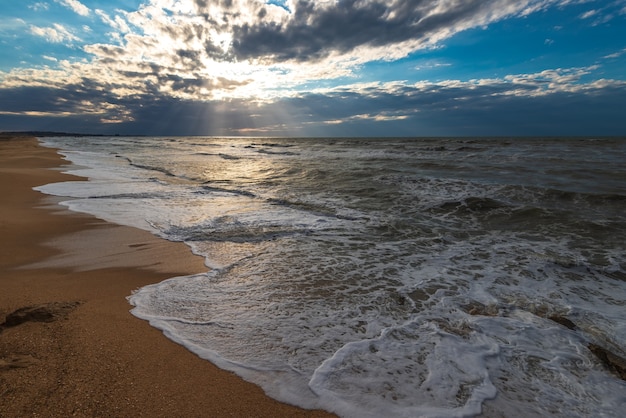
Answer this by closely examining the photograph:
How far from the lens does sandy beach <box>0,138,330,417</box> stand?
227 centimetres

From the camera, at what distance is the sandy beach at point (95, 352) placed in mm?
2268

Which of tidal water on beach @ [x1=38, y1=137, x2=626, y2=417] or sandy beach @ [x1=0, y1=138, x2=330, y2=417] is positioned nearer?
sandy beach @ [x1=0, y1=138, x2=330, y2=417]

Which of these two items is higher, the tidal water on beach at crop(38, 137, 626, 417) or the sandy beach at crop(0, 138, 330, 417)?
the sandy beach at crop(0, 138, 330, 417)

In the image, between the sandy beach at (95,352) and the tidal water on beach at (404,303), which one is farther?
the tidal water on beach at (404,303)

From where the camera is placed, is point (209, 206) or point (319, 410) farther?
point (209, 206)

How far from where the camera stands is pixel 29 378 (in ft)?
7.87

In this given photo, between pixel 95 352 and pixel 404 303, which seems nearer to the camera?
pixel 95 352

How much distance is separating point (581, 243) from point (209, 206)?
8867 millimetres

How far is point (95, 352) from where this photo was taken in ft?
9.16

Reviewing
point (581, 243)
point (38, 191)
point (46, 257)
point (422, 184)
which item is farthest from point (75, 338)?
point (422, 184)

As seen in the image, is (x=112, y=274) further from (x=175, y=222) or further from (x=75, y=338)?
(x=175, y=222)

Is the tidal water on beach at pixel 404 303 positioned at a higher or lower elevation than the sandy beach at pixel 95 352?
lower

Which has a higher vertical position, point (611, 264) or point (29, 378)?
point (29, 378)

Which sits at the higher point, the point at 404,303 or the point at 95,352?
the point at 95,352
